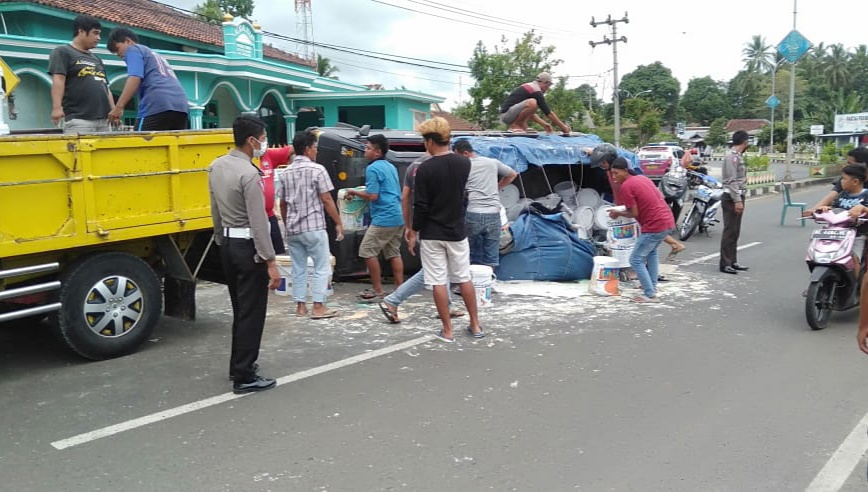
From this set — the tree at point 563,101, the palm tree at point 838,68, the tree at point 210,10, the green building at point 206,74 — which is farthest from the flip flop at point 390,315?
the palm tree at point 838,68

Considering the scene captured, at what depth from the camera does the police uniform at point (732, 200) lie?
9148 millimetres

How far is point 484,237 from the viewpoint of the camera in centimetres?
769

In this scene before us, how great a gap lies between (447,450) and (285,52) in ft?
89.6

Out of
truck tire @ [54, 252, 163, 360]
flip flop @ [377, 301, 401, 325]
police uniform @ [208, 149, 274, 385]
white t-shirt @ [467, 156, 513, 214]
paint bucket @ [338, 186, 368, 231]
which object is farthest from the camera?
paint bucket @ [338, 186, 368, 231]

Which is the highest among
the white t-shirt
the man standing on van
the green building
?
the green building

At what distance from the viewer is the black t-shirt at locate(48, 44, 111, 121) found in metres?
5.96

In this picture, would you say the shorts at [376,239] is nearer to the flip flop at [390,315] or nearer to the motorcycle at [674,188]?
the flip flop at [390,315]

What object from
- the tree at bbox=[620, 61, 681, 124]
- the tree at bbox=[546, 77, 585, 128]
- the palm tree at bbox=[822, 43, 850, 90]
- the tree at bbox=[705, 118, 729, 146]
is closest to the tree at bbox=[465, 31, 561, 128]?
the tree at bbox=[546, 77, 585, 128]

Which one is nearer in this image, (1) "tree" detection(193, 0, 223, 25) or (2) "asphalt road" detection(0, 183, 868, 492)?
(2) "asphalt road" detection(0, 183, 868, 492)

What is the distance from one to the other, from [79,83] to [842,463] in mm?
6335

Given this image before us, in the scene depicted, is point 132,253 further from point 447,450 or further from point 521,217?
point 521,217

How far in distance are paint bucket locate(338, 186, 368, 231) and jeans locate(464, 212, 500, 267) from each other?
4.50 feet

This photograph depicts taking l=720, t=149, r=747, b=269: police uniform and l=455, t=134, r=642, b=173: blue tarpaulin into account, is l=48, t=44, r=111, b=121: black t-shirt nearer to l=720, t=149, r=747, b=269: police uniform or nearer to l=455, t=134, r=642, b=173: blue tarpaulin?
l=455, t=134, r=642, b=173: blue tarpaulin

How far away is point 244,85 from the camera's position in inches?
788
